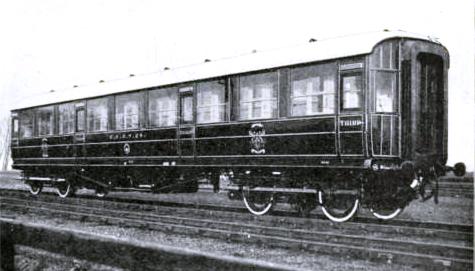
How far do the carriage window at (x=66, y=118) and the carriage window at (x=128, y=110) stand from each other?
2.42 meters

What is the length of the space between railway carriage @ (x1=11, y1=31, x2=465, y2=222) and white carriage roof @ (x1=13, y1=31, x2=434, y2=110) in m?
0.03

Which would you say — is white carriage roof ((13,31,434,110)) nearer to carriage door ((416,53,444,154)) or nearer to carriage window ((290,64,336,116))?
carriage window ((290,64,336,116))

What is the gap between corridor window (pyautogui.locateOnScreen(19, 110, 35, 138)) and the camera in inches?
759

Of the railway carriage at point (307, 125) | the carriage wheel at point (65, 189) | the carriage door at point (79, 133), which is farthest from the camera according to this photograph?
the carriage wheel at point (65, 189)

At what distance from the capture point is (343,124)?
1016 centimetres

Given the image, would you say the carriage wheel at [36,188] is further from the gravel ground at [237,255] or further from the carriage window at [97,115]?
the gravel ground at [237,255]

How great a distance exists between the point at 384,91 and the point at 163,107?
6037 millimetres

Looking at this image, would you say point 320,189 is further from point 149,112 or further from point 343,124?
point 149,112

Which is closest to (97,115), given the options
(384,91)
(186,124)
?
(186,124)

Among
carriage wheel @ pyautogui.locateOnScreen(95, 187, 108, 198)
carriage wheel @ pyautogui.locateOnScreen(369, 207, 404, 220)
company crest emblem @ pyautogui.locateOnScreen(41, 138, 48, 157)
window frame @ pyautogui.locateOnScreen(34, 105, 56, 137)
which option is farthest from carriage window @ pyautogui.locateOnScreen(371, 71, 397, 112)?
company crest emblem @ pyautogui.locateOnScreen(41, 138, 48, 157)

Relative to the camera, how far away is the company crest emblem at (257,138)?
1152 cm

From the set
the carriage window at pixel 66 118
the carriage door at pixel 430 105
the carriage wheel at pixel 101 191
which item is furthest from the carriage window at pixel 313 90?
the carriage window at pixel 66 118

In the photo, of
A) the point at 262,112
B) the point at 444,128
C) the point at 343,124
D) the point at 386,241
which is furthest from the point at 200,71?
the point at 386,241

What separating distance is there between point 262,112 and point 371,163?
268 centimetres
